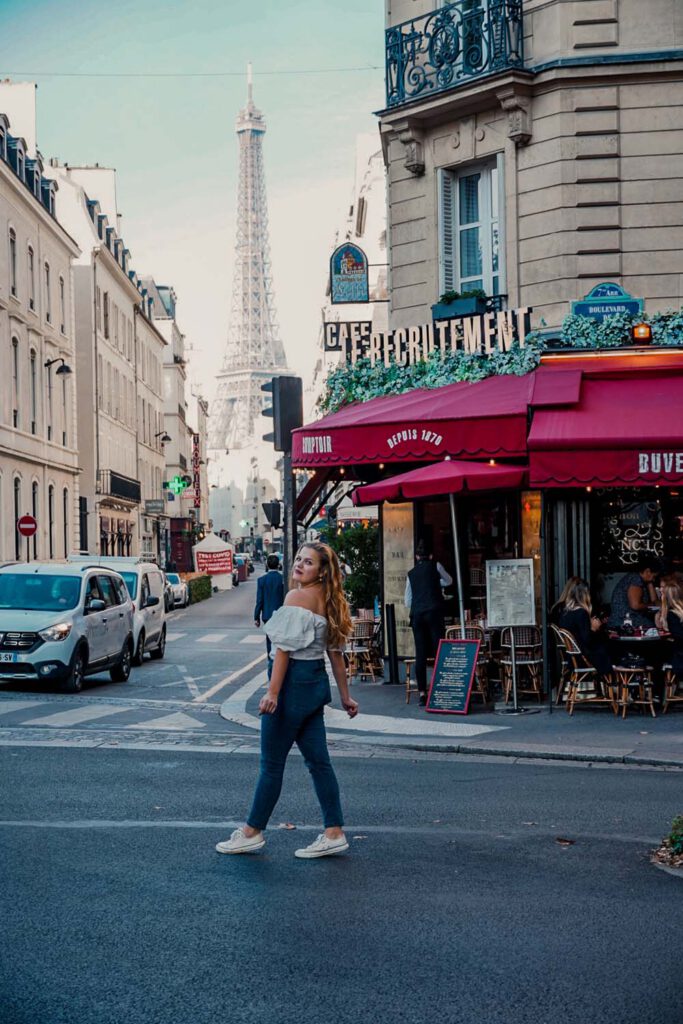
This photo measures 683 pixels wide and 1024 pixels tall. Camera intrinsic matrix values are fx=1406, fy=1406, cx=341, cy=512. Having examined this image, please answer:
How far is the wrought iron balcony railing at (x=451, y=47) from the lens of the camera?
724 inches

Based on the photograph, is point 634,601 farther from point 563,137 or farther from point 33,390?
point 33,390

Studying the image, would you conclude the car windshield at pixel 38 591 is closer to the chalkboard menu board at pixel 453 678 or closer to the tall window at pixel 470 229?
the chalkboard menu board at pixel 453 678

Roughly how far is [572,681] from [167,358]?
252ft

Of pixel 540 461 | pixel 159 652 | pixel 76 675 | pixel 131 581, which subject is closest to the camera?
pixel 540 461

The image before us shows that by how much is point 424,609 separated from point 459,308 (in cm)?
462

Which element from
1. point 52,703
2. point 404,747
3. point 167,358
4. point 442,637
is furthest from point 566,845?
point 167,358

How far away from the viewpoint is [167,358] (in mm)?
89875

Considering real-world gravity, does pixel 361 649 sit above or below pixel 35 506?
below

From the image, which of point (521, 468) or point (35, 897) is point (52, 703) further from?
point (35, 897)

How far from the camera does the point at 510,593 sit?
611 inches

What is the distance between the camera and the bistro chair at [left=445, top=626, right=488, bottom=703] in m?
16.1

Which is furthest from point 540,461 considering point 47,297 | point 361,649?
point 47,297

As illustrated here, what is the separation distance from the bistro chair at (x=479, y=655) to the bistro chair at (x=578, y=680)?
88cm

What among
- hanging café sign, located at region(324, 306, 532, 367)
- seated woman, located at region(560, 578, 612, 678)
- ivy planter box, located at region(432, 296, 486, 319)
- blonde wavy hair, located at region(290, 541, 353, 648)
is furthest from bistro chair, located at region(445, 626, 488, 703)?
blonde wavy hair, located at region(290, 541, 353, 648)
